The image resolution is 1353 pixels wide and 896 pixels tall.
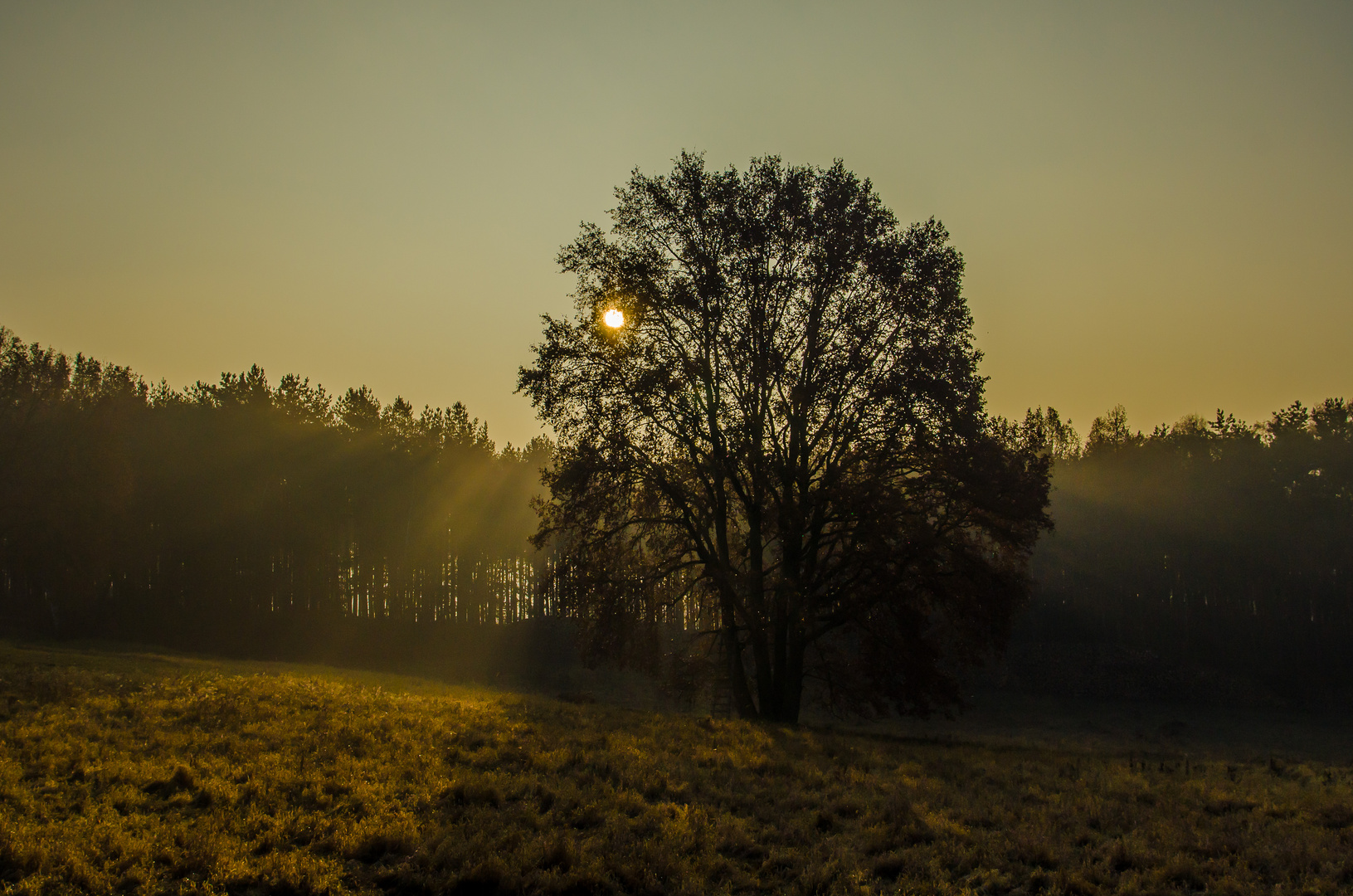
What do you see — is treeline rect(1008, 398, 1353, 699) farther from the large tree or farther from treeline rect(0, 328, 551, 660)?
treeline rect(0, 328, 551, 660)

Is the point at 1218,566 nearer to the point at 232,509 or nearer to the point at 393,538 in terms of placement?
the point at 393,538

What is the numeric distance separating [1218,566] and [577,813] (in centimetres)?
7826

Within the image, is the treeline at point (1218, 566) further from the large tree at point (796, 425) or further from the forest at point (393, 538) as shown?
the large tree at point (796, 425)

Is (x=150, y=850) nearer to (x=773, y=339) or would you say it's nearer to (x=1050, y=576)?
(x=773, y=339)

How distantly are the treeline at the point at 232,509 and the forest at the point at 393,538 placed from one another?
0.16 metres

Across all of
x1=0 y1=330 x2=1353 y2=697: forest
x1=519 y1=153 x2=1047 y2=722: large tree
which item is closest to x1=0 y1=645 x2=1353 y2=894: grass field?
x1=519 y1=153 x2=1047 y2=722: large tree

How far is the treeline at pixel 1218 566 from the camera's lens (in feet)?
207

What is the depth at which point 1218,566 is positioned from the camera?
72062 mm

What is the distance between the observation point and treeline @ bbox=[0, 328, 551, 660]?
51.8m

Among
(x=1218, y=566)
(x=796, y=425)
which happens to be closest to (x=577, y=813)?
(x=796, y=425)

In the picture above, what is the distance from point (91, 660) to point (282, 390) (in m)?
45.4

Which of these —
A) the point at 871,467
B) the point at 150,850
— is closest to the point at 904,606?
the point at 871,467

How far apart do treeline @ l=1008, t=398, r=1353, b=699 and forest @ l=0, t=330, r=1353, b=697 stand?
0.20m

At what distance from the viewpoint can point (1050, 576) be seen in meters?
74.5
